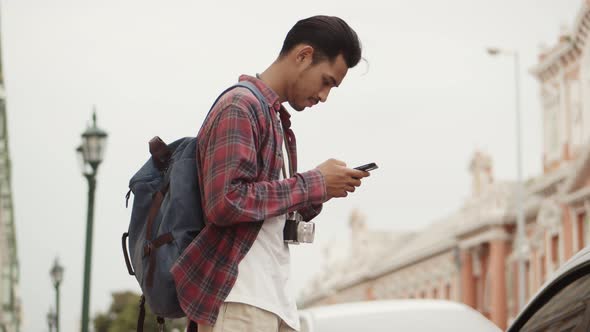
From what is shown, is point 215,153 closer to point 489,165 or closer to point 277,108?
point 277,108

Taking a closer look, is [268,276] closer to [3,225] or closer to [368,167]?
[368,167]

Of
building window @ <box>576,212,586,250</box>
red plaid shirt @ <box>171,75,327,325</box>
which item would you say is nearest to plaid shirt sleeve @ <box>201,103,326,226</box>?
red plaid shirt @ <box>171,75,327,325</box>

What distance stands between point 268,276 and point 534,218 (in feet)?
148

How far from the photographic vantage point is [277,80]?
359cm

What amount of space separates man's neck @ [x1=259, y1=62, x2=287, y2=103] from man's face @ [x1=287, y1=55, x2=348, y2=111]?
0.03 m

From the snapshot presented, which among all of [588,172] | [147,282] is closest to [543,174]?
[588,172]

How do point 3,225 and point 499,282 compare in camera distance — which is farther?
point 3,225

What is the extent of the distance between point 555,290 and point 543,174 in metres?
44.3

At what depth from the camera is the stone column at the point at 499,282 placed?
50.2m

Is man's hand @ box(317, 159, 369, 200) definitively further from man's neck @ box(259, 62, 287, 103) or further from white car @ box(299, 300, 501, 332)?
white car @ box(299, 300, 501, 332)

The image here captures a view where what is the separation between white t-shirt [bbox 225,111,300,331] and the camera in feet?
10.8

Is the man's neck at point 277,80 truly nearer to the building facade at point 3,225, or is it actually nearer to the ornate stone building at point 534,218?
the ornate stone building at point 534,218

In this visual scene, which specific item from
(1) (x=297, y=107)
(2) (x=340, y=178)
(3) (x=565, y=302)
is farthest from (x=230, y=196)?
(3) (x=565, y=302)

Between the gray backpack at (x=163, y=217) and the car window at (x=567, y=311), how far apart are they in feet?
3.19
